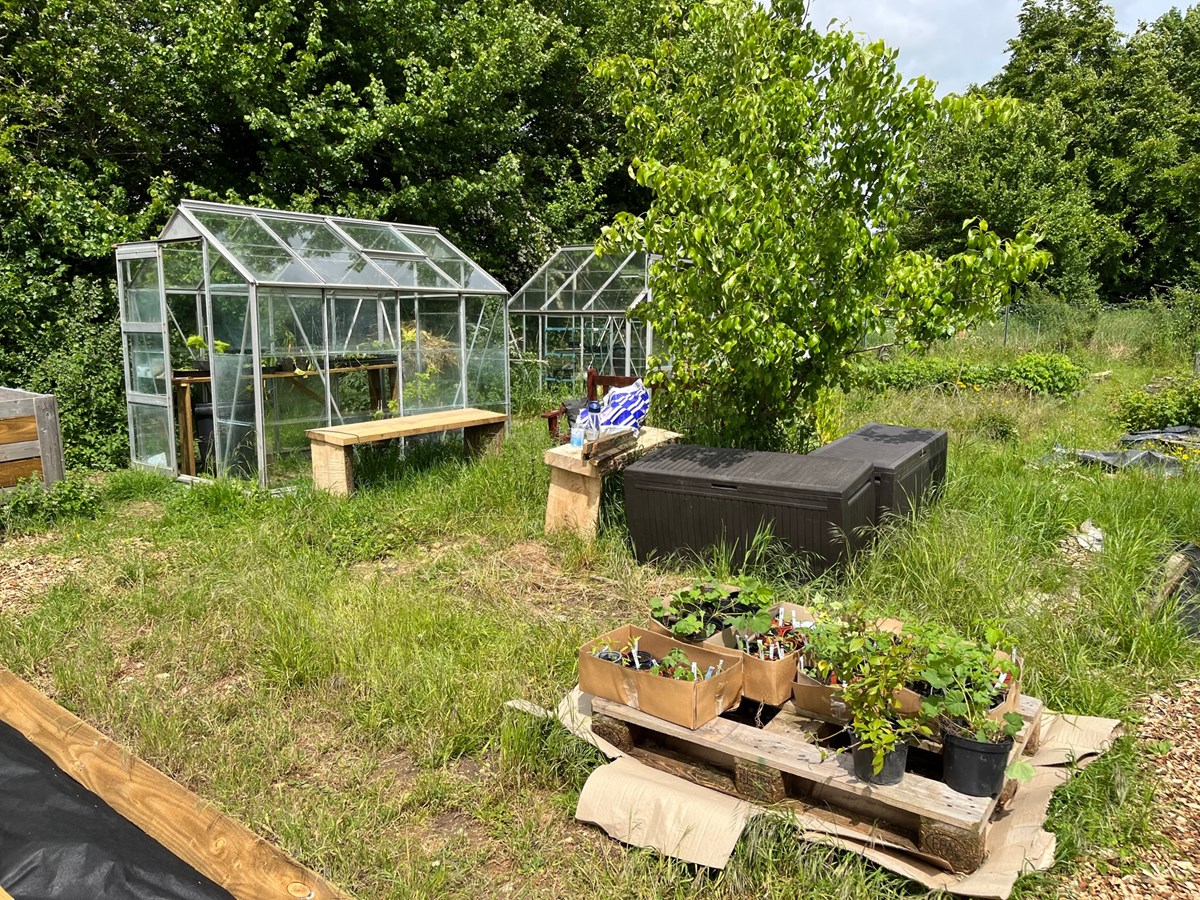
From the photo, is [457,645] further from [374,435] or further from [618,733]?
[374,435]

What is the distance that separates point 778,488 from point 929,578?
0.95 m

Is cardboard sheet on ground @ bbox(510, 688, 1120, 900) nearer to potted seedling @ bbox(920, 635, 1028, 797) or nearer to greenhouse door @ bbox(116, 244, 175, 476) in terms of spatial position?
potted seedling @ bbox(920, 635, 1028, 797)

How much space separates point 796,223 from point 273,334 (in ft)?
16.0

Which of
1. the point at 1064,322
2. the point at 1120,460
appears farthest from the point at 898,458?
the point at 1064,322

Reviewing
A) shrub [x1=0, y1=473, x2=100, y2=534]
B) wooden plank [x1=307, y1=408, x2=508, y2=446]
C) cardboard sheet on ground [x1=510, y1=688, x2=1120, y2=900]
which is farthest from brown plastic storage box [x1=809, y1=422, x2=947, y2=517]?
shrub [x1=0, y1=473, x2=100, y2=534]

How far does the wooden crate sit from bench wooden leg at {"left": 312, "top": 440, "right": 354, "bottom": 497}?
2157 millimetres

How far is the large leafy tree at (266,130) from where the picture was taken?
9.23 m

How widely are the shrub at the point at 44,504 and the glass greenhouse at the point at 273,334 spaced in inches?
43.4

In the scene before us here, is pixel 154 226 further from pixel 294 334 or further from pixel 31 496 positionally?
pixel 31 496

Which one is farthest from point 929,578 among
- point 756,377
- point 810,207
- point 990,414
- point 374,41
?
point 374,41

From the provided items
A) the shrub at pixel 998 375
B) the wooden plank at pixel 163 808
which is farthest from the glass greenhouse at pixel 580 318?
the wooden plank at pixel 163 808

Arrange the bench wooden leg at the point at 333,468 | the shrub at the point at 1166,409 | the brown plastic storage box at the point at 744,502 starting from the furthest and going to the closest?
the shrub at the point at 1166,409 → the bench wooden leg at the point at 333,468 → the brown plastic storage box at the point at 744,502

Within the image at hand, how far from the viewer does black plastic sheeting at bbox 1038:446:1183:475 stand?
22.8 feet

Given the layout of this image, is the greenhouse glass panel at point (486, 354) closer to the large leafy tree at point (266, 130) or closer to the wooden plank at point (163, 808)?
the large leafy tree at point (266, 130)
